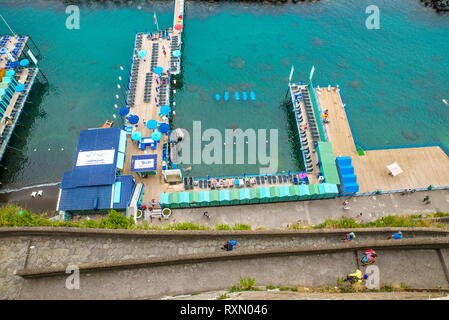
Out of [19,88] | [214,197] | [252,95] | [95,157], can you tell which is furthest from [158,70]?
[214,197]

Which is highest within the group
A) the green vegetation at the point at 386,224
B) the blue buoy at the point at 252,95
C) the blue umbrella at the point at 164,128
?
the blue buoy at the point at 252,95

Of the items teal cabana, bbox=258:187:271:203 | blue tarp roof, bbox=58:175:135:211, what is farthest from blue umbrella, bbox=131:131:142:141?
teal cabana, bbox=258:187:271:203

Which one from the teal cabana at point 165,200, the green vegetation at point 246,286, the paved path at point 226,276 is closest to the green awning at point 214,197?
→ the teal cabana at point 165,200

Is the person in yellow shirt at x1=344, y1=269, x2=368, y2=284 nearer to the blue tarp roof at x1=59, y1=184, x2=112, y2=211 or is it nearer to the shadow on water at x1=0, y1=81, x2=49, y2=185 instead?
the blue tarp roof at x1=59, y1=184, x2=112, y2=211

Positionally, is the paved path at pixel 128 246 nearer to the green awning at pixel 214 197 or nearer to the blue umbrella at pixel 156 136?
the green awning at pixel 214 197

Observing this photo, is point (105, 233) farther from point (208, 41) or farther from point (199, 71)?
point (208, 41)

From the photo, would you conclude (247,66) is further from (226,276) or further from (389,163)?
(226,276)

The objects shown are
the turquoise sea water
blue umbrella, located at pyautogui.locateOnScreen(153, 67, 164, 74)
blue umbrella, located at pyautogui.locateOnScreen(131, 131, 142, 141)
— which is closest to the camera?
blue umbrella, located at pyautogui.locateOnScreen(131, 131, 142, 141)
